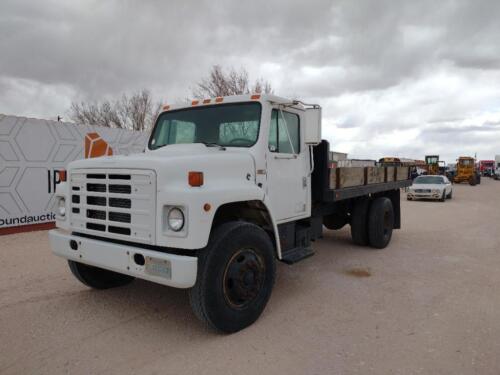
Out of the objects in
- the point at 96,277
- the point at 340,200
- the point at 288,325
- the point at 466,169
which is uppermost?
the point at 466,169

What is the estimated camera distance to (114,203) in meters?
3.60

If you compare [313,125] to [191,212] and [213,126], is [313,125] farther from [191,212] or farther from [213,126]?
[191,212]

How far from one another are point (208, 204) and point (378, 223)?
4860 millimetres

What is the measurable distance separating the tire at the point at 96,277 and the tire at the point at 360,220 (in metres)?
4.29

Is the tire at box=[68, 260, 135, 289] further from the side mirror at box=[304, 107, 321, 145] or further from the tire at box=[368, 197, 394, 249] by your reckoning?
the tire at box=[368, 197, 394, 249]

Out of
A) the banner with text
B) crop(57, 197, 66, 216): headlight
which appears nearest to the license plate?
crop(57, 197, 66, 216): headlight

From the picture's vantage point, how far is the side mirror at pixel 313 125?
14.4ft

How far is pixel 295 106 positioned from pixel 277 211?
1.39 metres

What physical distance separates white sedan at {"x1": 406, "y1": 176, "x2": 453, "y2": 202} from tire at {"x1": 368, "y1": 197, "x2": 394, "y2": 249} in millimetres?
12546

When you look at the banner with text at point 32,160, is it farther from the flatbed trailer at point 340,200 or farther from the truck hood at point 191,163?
the flatbed trailer at point 340,200

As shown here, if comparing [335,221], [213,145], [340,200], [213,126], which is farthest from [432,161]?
Answer: [213,145]

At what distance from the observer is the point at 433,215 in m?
12.9

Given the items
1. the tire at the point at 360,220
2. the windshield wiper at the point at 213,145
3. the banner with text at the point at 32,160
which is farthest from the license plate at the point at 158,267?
the banner with text at the point at 32,160

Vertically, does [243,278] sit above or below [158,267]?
below
